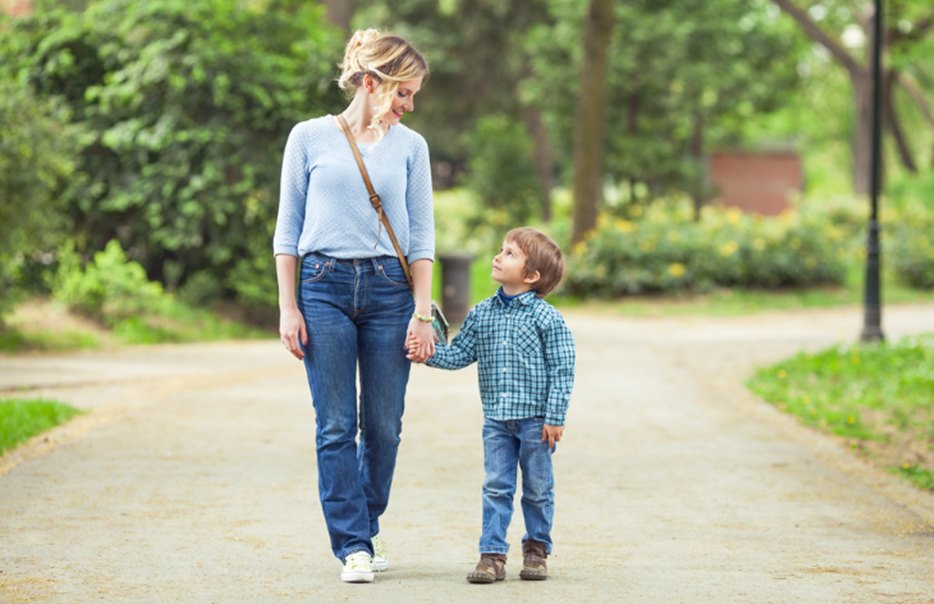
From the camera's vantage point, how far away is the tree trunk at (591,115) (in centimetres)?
2425

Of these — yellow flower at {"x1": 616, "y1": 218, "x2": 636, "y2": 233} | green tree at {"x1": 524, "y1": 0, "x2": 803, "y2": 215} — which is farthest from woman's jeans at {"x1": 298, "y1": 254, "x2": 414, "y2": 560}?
green tree at {"x1": 524, "y1": 0, "x2": 803, "y2": 215}

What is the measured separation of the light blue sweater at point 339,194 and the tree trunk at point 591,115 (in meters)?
19.3

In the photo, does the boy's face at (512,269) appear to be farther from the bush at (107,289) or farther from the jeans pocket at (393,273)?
the bush at (107,289)

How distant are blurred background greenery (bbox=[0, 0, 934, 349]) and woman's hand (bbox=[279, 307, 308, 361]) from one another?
9.78 meters

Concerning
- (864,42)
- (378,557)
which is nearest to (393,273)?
(378,557)

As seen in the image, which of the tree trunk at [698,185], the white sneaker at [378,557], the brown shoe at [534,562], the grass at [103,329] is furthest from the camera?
the tree trunk at [698,185]

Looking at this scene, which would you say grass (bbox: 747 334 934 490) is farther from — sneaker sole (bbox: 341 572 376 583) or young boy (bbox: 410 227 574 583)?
sneaker sole (bbox: 341 572 376 583)

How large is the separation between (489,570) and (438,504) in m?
1.95

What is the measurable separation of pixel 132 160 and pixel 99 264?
4.55 ft

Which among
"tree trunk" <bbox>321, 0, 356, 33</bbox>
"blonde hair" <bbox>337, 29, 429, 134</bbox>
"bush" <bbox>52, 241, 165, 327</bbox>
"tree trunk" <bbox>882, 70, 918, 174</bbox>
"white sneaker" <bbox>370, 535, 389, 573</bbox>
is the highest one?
"tree trunk" <bbox>321, 0, 356, 33</bbox>

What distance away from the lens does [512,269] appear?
216 inches

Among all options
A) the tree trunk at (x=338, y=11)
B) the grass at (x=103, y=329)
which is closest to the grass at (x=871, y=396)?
the grass at (x=103, y=329)

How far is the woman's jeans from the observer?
5.27m

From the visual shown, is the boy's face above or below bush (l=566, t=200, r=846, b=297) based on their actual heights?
above
